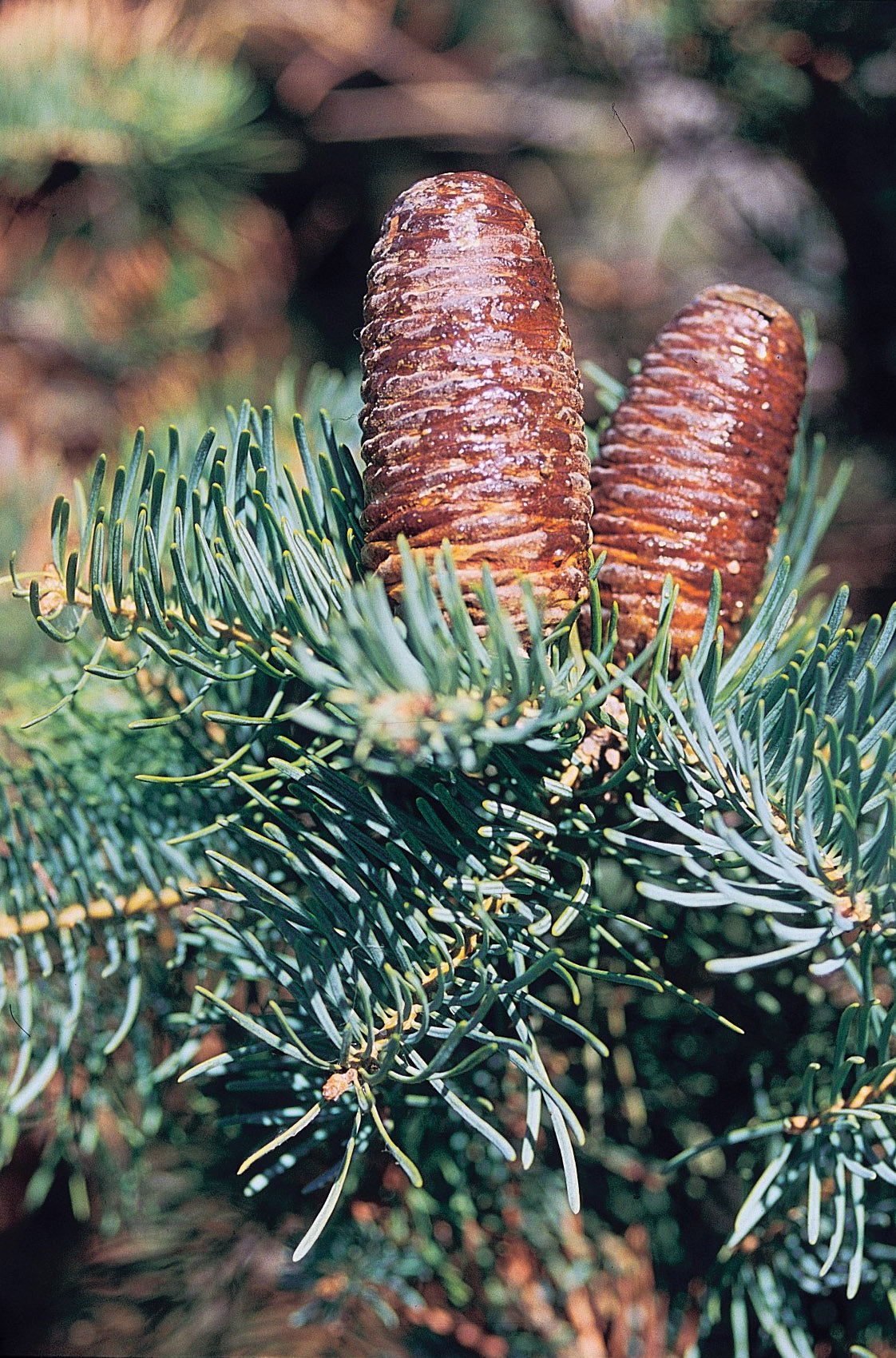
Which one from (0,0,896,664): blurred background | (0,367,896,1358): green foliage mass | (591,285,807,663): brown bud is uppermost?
(0,0,896,664): blurred background

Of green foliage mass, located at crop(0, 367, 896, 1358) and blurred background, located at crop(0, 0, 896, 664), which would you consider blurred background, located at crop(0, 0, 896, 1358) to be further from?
green foliage mass, located at crop(0, 367, 896, 1358)

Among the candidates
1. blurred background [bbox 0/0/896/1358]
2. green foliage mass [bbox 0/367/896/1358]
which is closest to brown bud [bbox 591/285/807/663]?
green foliage mass [bbox 0/367/896/1358]

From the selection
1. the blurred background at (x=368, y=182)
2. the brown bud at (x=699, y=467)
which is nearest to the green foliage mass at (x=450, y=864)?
the brown bud at (x=699, y=467)

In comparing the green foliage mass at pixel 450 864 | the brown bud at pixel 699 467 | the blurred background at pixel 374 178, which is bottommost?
the green foliage mass at pixel 450 864

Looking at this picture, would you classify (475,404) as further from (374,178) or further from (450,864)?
(374,178)

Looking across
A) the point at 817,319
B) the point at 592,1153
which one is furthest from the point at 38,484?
the point at 817,319

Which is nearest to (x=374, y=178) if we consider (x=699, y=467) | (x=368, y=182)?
(x=368, y=182)

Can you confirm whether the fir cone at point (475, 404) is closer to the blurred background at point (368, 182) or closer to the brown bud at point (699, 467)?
the brown bud at point (699, 467)
